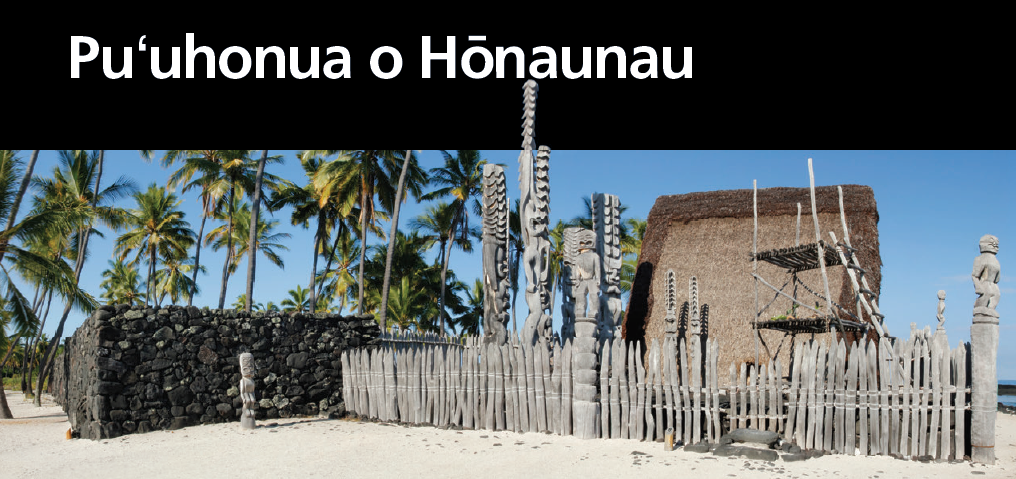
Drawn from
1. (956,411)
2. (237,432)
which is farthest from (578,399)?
(237,432)

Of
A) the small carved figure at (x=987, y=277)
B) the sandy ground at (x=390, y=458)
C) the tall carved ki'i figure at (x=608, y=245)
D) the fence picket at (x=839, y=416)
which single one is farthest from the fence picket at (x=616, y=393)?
the tall carved ki'i figure at (x=608, y=245)

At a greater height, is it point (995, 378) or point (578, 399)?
point (995, 378)

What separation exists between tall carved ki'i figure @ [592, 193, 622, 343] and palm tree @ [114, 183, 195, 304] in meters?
24.0

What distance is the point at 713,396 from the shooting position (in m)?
8.74

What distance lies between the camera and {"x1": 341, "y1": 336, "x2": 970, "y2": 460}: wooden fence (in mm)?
8078

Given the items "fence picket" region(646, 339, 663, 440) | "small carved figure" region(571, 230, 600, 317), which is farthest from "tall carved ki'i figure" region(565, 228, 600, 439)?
"fence picket" region(646, 339, 663, 440)

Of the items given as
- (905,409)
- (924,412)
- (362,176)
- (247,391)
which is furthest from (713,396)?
(362,176)

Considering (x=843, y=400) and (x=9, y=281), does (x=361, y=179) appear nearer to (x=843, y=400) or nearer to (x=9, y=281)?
(x=9, y=281)

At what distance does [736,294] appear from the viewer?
18281 millimetres

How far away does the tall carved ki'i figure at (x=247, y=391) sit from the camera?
11109 mm

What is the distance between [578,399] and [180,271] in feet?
121

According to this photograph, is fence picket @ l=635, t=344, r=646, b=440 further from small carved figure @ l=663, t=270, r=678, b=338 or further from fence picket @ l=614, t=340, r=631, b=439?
small carved figure @ l=663, t=270, r=678, b=338

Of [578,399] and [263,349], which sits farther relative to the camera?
[263,349]

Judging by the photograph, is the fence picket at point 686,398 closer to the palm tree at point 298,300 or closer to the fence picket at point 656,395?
the fence picket at point 656,395
